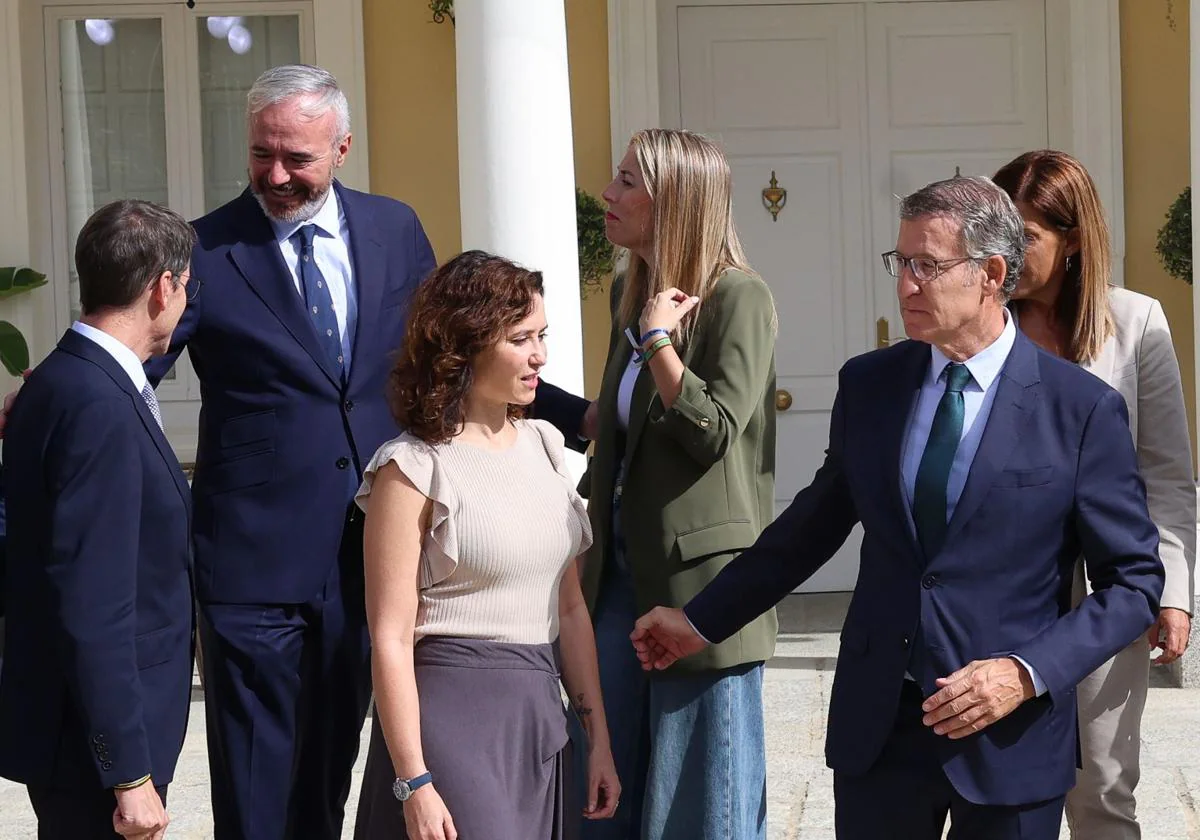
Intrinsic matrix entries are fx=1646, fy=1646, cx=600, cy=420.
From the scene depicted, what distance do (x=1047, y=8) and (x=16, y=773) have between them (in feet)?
21.4

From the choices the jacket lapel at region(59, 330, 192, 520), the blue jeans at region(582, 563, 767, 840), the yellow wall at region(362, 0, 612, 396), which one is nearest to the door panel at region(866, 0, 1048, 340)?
the yellow wall at region(362, 0, 612, 396)

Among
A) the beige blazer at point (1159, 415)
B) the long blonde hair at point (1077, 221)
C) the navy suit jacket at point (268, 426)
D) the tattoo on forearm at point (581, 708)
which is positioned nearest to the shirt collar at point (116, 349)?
the navy suit jacket at point (268, 426)

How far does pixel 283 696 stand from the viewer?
3.34 m

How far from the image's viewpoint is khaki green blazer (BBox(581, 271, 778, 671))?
3.47m

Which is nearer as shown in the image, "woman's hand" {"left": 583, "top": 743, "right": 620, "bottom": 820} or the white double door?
"woman's hand" {"left": 583, "top": 743, "right": 620, "bottom": 820}

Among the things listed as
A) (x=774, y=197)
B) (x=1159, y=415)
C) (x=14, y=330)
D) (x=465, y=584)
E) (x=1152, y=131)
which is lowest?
(x=465, y=584)

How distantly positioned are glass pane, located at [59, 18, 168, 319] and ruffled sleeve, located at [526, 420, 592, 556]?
555 centimetres

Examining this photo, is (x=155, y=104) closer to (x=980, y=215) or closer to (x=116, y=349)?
(x=116, y=349)

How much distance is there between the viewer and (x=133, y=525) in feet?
9.28

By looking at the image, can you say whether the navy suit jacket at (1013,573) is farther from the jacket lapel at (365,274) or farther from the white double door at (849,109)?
the white double door at (849,109)

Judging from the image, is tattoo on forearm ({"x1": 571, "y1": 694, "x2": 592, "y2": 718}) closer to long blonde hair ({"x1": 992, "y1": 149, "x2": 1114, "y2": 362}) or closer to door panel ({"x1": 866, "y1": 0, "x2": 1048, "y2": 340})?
long blonde hair ({"x1": 992, "y1": 149, "x2": 1114, "y2": 362})

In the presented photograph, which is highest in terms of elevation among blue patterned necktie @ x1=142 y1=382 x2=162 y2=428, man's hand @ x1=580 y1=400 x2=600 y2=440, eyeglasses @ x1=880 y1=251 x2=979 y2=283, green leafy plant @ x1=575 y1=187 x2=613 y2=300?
green leafy plant @ x1=575 y1=187 x2=613 y2=300

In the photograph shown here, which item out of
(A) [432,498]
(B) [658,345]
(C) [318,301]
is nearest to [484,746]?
(A) [432,498]

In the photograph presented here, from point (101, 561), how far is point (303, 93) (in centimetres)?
108
